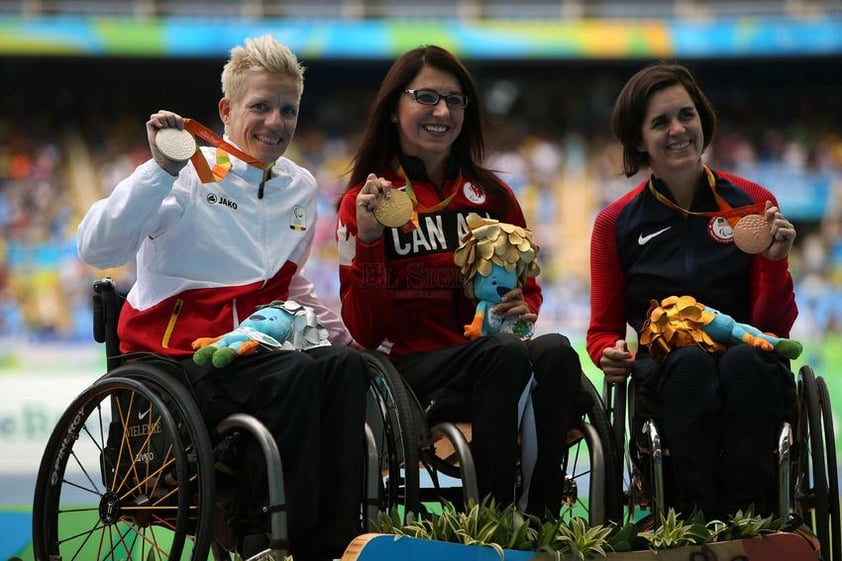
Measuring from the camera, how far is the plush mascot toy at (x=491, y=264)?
335cm

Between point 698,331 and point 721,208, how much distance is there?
52 centimetres

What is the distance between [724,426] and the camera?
313 cm

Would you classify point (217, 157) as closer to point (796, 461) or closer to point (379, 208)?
point (379, 208)

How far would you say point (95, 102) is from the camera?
19375 mm

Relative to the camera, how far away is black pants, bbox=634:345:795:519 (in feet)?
10.1

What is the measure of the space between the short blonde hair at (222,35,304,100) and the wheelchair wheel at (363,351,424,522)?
2.93 ft

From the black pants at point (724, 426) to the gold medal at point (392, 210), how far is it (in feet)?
2.74

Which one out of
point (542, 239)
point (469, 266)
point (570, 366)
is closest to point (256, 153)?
point (469, 266)

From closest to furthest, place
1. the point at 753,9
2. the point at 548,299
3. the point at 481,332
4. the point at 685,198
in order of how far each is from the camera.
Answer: the point at 481,332 < the point at 685,198 < the point at 548,299 < the point at 753,9

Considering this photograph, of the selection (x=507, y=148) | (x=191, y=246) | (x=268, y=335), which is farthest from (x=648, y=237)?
(x=507, y=148)

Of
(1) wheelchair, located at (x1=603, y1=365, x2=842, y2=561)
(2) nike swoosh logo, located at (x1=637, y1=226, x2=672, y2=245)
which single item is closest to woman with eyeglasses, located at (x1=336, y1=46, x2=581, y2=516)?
(1) wheelchair, located at (x1=603, y1=365, x2=842, y2=561)

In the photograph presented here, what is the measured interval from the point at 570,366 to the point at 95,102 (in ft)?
57.5

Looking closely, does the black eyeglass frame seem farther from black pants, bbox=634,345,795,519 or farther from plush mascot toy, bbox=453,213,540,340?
black pants, bbox=634,345,795,519

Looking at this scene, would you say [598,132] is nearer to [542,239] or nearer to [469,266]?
[542,239]
